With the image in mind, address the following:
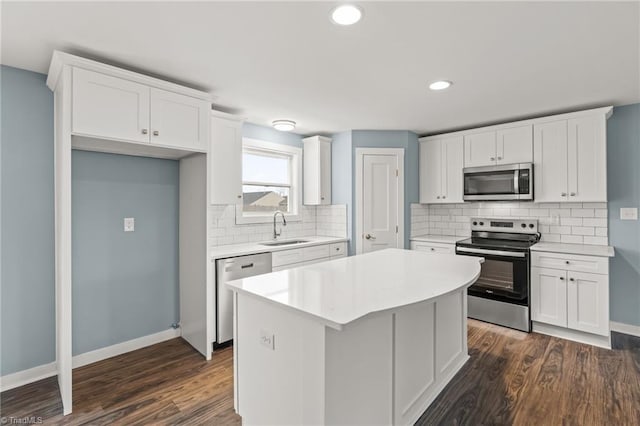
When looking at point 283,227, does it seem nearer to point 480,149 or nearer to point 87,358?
point 87,358

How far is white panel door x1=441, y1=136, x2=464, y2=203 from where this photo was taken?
4191 millimetres

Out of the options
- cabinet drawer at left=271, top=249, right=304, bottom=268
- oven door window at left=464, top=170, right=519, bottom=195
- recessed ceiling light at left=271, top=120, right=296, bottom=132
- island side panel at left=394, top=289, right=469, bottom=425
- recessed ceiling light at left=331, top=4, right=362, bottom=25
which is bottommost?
island side panel at left=394, top=289, right=469, bottom=425

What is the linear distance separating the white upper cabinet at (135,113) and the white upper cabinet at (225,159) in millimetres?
435

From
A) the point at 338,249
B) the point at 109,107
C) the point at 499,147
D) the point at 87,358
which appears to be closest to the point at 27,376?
the point at 87,358

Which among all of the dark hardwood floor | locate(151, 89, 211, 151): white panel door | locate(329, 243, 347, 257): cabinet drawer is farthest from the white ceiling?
the dark hardwood floor

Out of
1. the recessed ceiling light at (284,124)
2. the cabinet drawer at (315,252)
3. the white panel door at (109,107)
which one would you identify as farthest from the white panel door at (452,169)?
the white panel door at (109,107)

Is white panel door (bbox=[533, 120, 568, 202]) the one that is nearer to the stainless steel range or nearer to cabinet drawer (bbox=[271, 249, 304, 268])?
the stainless steel range

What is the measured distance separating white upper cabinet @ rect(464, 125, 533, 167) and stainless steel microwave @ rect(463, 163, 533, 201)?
0.09 meters

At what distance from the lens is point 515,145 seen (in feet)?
12.2

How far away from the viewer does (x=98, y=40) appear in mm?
1991

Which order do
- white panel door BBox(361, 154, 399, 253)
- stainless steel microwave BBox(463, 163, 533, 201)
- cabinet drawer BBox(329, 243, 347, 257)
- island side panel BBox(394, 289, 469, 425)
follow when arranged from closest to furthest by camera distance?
1. island side panel BBox(394, 289, 469, 425)
2. stainless steel microwave BBox(463, 163, 533, 201)
3. cabinet drawer BBox(329, 243, 347, 257)
4. white panel door BBox(361, 154, 399, 253)

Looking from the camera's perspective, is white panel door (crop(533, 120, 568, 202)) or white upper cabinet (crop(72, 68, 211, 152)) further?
white panel door (crop(533, 120, 568, 202))

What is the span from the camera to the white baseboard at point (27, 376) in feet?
7.62

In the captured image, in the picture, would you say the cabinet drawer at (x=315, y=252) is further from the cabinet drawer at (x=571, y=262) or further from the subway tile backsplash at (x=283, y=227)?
the cabinet drawer at (x=571, y=262)
